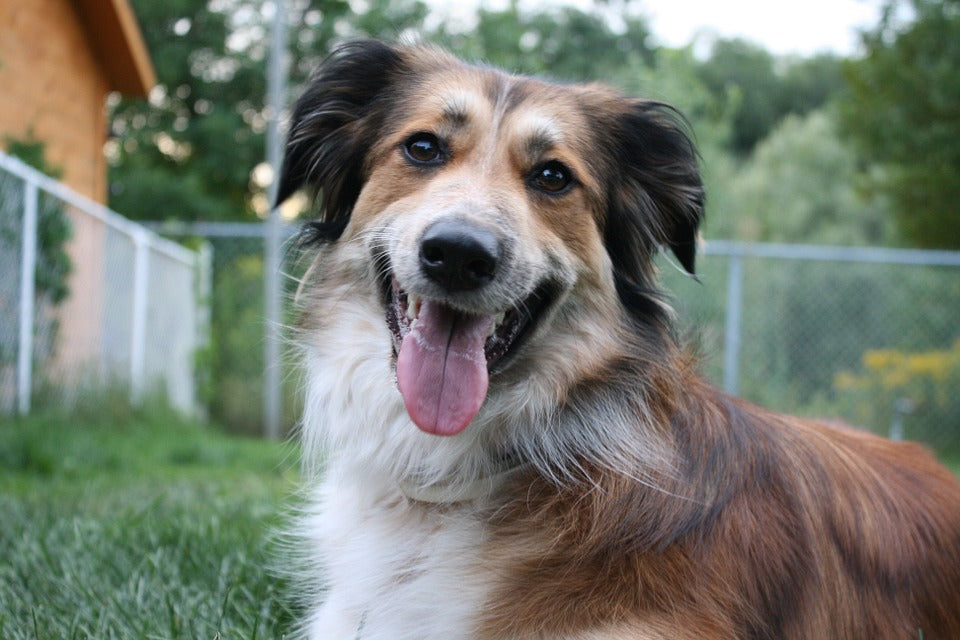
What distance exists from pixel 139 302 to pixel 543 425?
8.63m

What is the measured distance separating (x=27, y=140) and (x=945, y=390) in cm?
1047

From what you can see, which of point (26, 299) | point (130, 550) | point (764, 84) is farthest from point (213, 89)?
point (764, 84)

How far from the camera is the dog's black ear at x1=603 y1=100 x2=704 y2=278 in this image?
3197 millimetres

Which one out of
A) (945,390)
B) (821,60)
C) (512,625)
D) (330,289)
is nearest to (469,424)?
(512,625)

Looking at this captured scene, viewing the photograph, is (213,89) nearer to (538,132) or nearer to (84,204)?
(84,204)

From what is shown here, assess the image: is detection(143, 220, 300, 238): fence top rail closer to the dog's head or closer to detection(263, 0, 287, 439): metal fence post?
detection(263, 0, 287, 439): metal fence post

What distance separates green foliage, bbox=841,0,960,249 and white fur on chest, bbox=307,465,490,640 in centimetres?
1256

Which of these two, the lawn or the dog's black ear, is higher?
the dog's black ear

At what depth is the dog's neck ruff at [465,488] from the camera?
8.69 feet

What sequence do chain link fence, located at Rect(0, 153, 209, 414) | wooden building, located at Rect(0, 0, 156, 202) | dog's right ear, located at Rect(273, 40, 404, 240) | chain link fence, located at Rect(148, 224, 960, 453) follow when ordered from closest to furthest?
dog's right ear, located at Rect(273, 40, 404, 240)
chain link fence, located at Rect(0, 153, 209, 414)
wooden building, located at Rect(0, 0, 156, 202)
chain link fence, located at Rect(148, 224, 960, 453)

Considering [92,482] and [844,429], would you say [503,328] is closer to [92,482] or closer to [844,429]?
[844,429]

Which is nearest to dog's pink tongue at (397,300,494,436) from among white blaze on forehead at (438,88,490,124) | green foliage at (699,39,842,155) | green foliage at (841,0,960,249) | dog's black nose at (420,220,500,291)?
dog's black nose at (420,220,500,291)

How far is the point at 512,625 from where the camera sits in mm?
2363

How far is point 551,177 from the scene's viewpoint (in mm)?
2992
